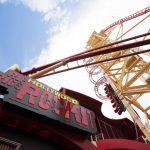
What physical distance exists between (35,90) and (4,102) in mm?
1582

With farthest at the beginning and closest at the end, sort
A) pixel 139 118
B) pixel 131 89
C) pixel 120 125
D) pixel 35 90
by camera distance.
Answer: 1. pixel 120 125
2. pixel 131 89
3. pixel 139 118
4. pixel 35 90

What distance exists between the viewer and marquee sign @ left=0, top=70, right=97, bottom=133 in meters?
7.40

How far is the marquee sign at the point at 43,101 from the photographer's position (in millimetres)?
7402

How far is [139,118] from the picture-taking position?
446 inches

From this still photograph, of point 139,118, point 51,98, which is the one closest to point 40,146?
point 51,98

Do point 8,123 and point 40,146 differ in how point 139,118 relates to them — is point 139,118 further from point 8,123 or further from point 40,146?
point 8,123

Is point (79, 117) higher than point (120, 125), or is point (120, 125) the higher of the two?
point (120, 125)

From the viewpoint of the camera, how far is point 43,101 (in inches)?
320

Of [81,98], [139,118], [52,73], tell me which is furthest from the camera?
[81,98]

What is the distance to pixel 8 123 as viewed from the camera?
717 cm

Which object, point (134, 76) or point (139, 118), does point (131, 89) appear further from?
point (139, 118)

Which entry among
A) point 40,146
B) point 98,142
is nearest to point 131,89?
point 98,142

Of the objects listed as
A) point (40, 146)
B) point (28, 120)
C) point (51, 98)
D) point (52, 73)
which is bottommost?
point (40, 146)

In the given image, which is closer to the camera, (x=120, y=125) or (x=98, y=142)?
(x=98, y=142)
